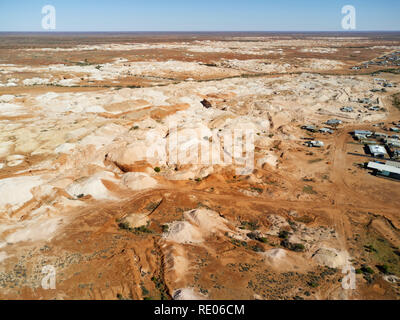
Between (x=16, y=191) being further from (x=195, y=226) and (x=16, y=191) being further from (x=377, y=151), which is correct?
(x=377, y=151)

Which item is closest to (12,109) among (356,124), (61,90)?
(61,90)

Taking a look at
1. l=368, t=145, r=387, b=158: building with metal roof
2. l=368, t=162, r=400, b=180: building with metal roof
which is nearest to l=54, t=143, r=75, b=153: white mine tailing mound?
l=368, t=162, r=400, b=180: building with metal roof

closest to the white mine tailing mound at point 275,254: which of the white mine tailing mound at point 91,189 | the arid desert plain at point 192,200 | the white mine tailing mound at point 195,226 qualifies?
the arid desert plain at point 192,200

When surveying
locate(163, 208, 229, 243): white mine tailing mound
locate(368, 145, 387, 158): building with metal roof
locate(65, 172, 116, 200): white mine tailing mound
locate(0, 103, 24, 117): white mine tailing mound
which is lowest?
locate(163, 208, 229, 243): white mine tailing mound

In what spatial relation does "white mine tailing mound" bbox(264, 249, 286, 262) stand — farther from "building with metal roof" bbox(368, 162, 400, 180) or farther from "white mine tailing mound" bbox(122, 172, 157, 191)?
"building with metal roof" bbox(368, 162, 400, 180)

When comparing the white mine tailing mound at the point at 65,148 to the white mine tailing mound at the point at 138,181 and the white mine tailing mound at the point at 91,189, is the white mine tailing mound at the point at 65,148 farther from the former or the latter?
the white mine tailing mound at the point at 138,181

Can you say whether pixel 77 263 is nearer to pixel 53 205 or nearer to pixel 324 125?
pixel 53 205

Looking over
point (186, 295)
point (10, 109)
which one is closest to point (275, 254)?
point (186, 295)
